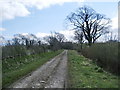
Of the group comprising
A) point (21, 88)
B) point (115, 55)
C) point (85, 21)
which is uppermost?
point (85, 21)

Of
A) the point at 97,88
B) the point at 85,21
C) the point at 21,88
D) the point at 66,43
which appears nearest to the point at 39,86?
the point at 21,88

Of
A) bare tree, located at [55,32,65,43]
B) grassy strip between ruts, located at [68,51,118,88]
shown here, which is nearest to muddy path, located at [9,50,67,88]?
grassy strip between ruts, located at [68,51,118,88]

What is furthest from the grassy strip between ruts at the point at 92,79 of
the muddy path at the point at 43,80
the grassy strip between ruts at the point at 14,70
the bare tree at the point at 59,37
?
the bare tree at the point at 59,37

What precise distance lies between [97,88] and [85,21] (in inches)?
1838

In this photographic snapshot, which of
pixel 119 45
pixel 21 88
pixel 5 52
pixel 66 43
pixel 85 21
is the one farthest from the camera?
pixel 66 43

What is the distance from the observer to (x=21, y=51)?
31.3 metres

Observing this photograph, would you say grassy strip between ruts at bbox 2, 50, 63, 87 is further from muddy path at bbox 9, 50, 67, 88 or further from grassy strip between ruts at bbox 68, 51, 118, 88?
grassy strip between ruts at bbox 68, 51, 118, 88

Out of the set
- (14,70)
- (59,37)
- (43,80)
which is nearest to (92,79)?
(43,80)

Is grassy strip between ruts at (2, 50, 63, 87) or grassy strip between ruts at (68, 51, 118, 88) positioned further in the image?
grassy strip between ruts at (2, 50, 63, 87)

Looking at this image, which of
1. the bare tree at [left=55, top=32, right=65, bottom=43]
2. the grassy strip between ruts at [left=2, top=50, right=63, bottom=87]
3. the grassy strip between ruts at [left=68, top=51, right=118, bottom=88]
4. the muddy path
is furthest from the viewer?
the bare tree at [left=55, top=32, right=65, bottom=43]

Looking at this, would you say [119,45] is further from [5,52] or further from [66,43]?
[66,43]

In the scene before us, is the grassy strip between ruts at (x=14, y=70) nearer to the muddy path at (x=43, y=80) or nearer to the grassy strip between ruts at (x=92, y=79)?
the muddy path at (x=43, y=80)

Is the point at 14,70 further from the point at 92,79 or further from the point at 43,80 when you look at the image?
the point at 92,79

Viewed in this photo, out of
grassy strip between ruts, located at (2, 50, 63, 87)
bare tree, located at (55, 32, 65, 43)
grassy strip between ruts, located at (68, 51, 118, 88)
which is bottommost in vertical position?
grassy strip between ruts, located at (2, 50, 63, 87)
